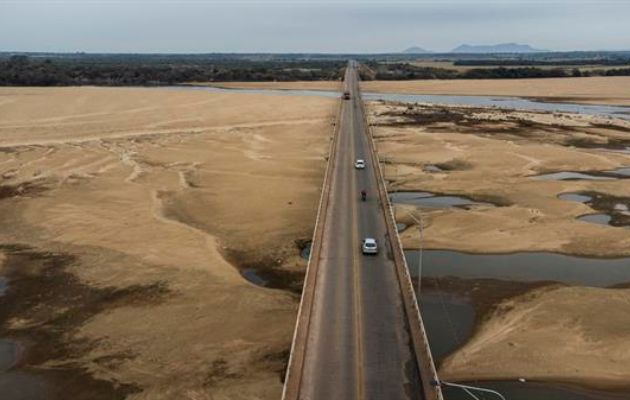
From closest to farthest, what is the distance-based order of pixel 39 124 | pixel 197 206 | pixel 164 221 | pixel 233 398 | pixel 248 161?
pixel 233 398, pixel 164 221, pixel 197 206, pixel 248 161, pixel 39 124

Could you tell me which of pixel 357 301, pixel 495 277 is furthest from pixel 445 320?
pixel 495 277

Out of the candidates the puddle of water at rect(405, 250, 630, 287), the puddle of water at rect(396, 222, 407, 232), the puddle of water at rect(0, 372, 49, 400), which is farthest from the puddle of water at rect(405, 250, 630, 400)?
the puddle of water at rect(0, 372, 49, 400)

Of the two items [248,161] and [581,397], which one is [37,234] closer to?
[248,161]

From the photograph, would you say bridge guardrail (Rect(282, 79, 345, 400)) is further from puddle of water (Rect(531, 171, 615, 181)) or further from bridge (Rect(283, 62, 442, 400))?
puddle of water (Rect(531, 171, 615, 181))

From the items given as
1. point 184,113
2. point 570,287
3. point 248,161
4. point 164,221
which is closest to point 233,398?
point 570,287

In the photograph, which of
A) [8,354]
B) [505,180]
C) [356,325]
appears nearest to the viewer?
[356,325]

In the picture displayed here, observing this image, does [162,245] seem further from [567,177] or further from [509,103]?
[509,103]
